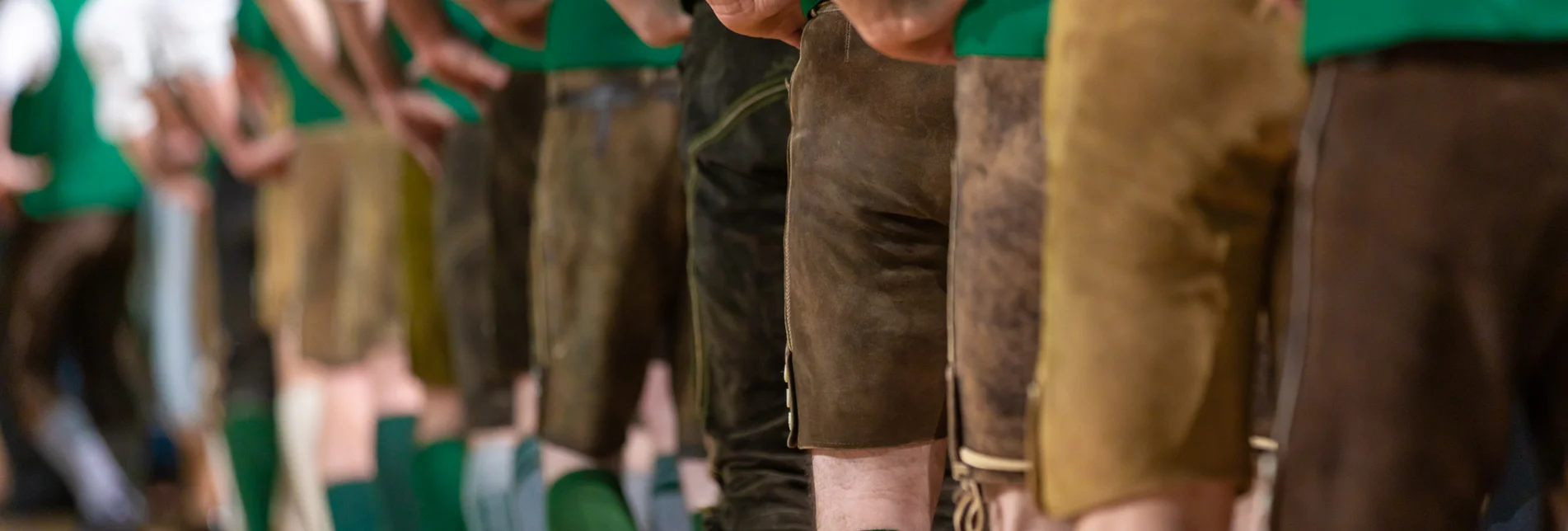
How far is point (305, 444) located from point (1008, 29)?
92.1 inches

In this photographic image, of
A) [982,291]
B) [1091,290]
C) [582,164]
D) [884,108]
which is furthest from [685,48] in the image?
[1091,290]

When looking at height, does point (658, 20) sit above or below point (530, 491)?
above

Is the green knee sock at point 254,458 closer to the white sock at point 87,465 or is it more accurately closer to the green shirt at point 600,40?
the white sock at point 87,465

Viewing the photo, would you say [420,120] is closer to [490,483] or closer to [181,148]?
[490,483]

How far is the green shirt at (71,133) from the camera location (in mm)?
3438

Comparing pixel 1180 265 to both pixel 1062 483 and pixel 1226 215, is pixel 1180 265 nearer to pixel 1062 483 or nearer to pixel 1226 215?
pixel 1226 215

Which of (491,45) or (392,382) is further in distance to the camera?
(392,382)

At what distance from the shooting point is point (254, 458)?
3.34 meters

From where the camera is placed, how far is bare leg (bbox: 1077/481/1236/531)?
1.00m

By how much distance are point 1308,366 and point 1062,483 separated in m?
0.18

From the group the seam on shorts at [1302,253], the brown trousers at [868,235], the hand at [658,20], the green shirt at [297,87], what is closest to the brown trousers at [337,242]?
the green shirt at [297,87]

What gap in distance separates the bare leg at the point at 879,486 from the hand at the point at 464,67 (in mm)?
1190

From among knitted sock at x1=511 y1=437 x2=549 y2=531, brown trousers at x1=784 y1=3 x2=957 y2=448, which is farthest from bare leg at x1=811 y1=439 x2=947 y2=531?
knitted sock at x1=511 y1=437 x2=549 y2=531

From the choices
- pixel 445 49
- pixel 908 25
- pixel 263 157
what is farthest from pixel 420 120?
pixel 908 25
